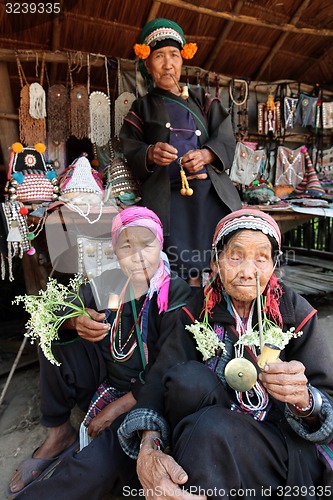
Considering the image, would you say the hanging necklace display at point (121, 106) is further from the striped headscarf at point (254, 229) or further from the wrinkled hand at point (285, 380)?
the wrinkled hand at point (285, 380)

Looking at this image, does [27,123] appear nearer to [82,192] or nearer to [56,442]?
[82,192]

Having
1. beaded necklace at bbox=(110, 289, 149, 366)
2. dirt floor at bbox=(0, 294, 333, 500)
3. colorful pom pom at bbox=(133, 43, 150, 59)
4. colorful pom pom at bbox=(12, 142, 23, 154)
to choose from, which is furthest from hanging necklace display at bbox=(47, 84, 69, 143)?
beaded necklace at bbox=(110, 289, 149, 366)

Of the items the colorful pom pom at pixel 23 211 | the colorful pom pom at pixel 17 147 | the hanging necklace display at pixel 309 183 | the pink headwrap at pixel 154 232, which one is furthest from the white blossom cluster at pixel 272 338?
the hanging necklace display at pixel 309 183

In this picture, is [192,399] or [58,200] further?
[58,200]

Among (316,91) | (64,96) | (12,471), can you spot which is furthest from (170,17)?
(12,471)

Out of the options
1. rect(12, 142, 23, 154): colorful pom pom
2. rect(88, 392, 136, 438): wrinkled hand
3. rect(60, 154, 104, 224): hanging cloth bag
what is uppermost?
rect(12, 142, 23, 154): colorful pom pom

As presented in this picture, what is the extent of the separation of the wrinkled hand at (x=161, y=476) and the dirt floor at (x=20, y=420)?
47cm

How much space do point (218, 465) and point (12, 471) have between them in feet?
4.31

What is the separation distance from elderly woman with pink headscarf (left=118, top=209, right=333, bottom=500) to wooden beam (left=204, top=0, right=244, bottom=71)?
3157mm

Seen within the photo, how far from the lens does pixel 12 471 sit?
79.7 inches

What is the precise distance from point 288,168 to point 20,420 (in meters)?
4.12

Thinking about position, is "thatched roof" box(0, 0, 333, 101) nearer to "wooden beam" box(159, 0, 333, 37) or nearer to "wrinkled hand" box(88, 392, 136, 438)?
"wooden beam" box(159, 0, 333, 37)

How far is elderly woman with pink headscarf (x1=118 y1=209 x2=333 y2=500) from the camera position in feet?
4.15

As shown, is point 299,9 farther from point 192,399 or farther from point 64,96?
point 192,399
